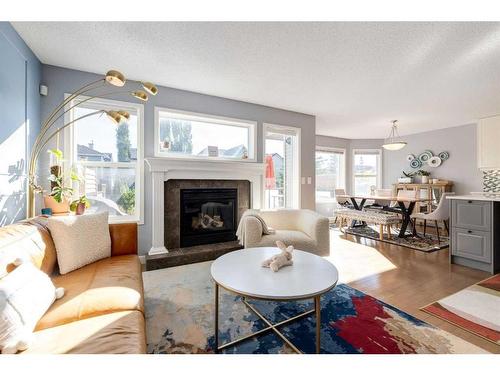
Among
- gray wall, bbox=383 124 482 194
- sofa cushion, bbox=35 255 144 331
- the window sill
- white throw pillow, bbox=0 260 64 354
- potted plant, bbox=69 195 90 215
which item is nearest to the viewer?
white throw pillow, bbox=0 260 64 354

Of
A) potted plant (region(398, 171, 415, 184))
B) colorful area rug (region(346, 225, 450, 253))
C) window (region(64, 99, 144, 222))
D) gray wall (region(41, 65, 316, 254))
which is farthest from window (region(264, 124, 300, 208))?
potted plant (region(398, 171, 415, 184))

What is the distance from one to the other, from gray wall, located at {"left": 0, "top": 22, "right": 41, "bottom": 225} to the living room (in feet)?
0.07

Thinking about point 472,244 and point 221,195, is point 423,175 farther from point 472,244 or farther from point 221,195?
point 221,195

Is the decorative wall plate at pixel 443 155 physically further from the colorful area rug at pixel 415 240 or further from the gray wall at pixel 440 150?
the colorful area rug at pixel 415 240

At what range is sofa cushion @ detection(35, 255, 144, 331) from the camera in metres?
1.12

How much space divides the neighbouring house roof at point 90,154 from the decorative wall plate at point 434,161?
6910 mm

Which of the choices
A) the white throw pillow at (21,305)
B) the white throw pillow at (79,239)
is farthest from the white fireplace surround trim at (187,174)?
the white throw pillow at (21,305)

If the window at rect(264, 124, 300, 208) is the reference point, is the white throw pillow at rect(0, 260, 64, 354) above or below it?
below

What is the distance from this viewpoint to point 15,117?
1981 mm

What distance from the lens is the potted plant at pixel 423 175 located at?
5561mm

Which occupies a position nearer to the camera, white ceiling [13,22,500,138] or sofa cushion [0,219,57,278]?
sofa cushion [0,219,57,278]

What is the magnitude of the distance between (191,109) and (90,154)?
1.43 metres

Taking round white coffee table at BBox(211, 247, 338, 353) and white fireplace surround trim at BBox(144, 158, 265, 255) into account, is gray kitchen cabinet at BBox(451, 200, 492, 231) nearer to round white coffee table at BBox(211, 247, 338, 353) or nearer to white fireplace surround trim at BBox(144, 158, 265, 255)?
round white coffee table at BBox(211, 247, 338, 353)
